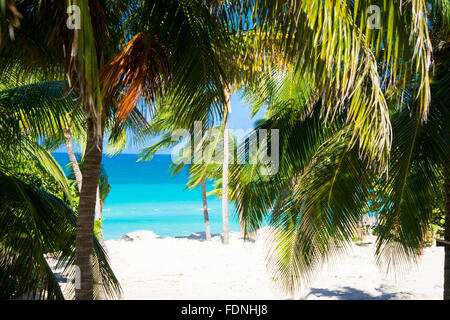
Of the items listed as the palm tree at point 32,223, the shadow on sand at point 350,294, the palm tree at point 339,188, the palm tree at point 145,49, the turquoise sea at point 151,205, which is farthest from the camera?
the turquoise sea at point 151,205

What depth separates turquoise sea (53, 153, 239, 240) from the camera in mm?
44625

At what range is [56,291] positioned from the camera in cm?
440

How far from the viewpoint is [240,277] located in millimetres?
10414

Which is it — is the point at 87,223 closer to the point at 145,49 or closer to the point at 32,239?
the point at 32,239

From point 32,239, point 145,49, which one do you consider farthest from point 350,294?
point 145,49

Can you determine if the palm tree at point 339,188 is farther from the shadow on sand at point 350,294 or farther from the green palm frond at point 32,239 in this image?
the shadow on sand at point 350,294

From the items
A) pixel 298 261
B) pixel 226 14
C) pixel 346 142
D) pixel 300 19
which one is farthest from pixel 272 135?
pixel 300 19

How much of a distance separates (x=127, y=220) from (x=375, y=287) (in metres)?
40.8

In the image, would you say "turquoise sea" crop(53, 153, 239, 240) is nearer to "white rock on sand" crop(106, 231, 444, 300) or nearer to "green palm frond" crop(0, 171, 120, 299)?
"white rock on sand" crop(106, 231, 444, 300)

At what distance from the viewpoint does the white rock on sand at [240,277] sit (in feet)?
28.7

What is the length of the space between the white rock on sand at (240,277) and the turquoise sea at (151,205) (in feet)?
69.5

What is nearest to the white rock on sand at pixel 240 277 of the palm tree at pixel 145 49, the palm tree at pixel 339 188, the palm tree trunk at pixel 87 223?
the palm tree at pixel 339 188

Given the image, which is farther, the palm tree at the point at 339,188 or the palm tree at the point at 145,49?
the palm tree at the point at 339,188

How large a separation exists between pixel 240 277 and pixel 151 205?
154 ft
